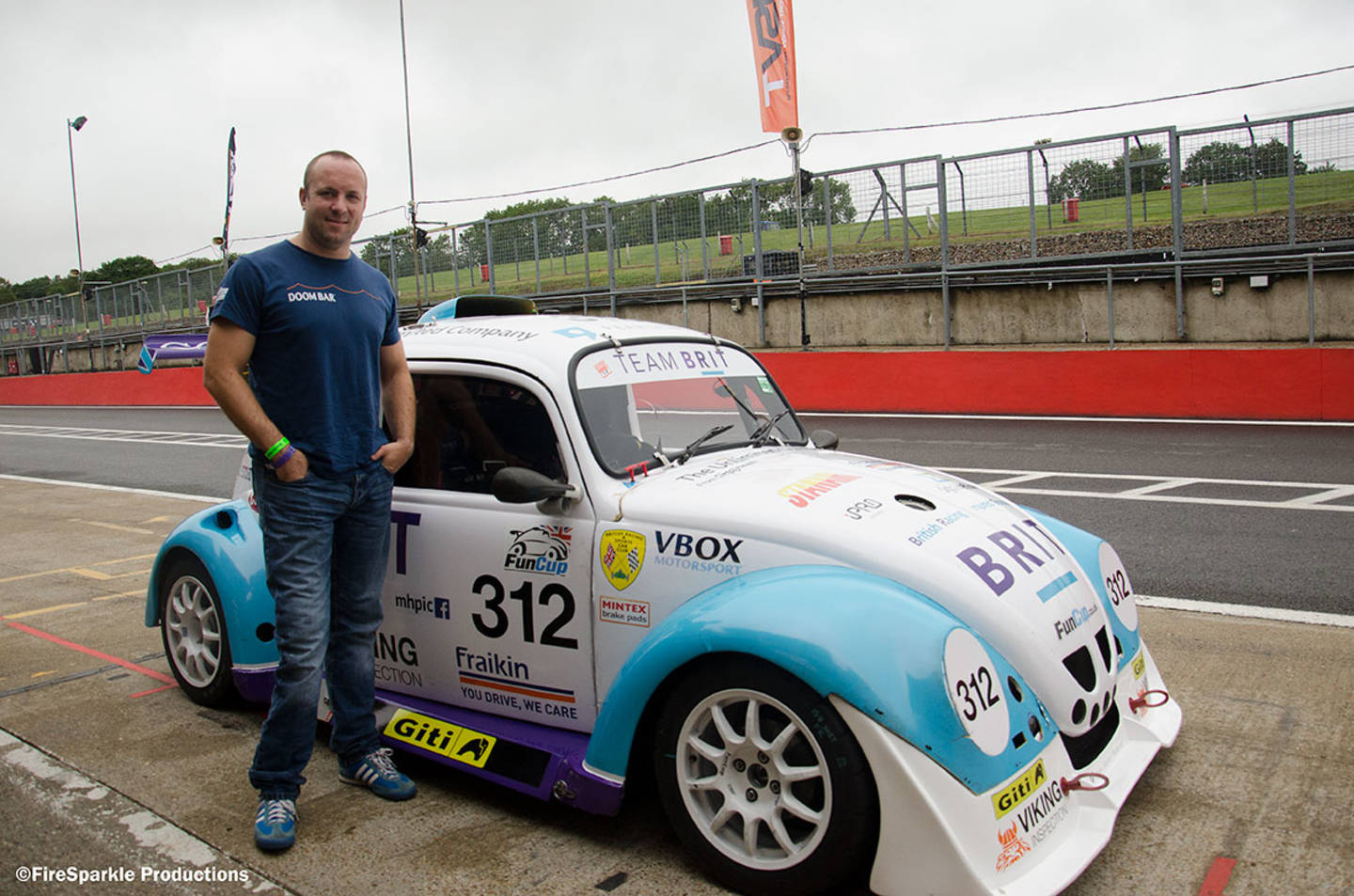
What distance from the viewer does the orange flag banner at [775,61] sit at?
1934cm

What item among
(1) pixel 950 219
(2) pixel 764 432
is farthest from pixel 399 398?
(1) pixel 950 219

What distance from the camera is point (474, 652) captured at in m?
3.77

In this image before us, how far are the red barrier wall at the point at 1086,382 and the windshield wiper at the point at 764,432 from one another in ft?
37.9

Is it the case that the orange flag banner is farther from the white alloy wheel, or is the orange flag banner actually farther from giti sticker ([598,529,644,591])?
the white alloy wheel

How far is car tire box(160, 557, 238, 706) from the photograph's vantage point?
178 inches

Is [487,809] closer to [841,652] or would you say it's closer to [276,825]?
[276,825]

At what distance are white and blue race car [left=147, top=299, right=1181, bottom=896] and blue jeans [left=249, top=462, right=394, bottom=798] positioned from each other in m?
0.31

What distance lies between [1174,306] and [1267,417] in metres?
5.20

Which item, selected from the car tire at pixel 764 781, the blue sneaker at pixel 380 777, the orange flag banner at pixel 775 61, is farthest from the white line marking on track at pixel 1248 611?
the orange flag banner at pixel 775 61

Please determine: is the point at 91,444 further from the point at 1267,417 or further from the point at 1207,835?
the point at 1207,835

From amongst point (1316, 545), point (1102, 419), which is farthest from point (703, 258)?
point (1316, 545)

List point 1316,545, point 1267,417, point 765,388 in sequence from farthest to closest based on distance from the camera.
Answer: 1. point 1267,417
2. point 1316,545
3. point 765,388

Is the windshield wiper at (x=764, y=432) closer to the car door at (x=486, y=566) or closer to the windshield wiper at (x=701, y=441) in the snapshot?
the windshield wiper at (x=701, y=441)

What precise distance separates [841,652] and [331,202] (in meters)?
2.18
